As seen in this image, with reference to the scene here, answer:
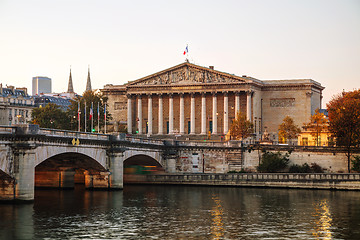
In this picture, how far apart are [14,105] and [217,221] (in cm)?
12224

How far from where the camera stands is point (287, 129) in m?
142

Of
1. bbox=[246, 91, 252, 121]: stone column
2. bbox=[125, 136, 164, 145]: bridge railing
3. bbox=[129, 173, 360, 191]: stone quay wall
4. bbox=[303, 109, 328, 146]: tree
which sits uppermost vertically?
bbox=[246, 91, 252, 121]: stone column

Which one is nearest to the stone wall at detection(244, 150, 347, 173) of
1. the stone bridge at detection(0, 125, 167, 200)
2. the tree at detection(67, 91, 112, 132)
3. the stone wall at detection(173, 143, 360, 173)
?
the stone wall at detection(173, 143, 360, 173)

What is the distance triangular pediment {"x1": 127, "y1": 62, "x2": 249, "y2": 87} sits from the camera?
152m

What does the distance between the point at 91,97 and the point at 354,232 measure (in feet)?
349

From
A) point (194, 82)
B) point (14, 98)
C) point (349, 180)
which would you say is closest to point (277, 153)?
point (349, 180)

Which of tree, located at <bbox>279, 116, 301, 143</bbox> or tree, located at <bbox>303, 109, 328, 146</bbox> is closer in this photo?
tree, located at <bbox>303, 109, 328, 146</bbox>

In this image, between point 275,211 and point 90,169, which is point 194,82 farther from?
point 275,211

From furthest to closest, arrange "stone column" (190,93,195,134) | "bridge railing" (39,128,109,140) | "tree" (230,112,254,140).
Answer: "stone column" (190,93,195,134) < "tree" (230,112,254,140) < "bridge railing" (39,128,109,140)

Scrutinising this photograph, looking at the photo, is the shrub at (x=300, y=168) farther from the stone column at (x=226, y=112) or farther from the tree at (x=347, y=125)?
the stone column at (x=226, y=112)

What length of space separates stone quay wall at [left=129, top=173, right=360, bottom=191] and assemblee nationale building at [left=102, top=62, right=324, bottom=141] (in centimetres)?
5039

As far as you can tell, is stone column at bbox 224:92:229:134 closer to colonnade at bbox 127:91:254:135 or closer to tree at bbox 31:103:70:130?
colonnade at bbox 127:91:254:135

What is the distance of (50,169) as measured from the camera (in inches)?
3580

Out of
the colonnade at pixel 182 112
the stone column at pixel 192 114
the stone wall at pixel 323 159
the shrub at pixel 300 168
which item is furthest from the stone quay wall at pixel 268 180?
the stone column at pixel 192 114
